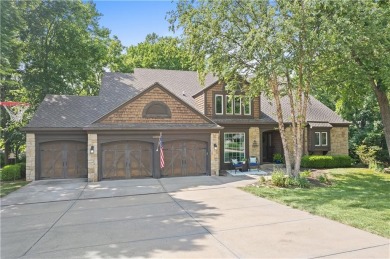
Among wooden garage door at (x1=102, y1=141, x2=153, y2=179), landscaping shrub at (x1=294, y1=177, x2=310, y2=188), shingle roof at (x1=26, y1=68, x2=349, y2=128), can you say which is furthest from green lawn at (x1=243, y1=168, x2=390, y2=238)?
wooden garage door at (x1=102, y1=141, x2=153, y2=179)

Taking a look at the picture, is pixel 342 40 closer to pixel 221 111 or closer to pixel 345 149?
pixel 221 111

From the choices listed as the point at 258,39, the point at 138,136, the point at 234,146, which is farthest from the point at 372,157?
the point at 138,136

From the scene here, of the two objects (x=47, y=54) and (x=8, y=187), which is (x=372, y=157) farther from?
(x=47, y=54)

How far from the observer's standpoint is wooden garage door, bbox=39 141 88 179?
16.7m

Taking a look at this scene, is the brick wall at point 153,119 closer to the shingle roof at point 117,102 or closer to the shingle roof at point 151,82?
the shingle roof at point 117,102

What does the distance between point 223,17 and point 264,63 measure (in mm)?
3255

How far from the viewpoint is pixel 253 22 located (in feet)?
45.2

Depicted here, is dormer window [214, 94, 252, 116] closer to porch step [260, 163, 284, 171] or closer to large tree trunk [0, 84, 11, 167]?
porch step [260, 163, 284, 171]

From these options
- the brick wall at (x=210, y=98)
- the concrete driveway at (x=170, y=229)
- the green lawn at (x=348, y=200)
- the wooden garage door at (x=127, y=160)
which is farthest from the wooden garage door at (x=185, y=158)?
the green lawn at (x=348, y=200)

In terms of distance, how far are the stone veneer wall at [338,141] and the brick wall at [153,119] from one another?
40.6 feet

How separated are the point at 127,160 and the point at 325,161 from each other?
14.7m

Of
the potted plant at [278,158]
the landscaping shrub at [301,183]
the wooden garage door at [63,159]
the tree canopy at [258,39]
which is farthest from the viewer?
the potted plant at [278,158]

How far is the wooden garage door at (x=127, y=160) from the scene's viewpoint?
1623 centimetres

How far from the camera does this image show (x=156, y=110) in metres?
17.0
